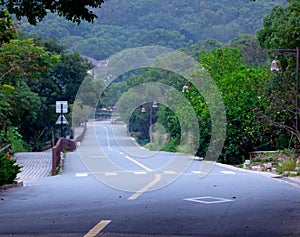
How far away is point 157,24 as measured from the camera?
14150 cm

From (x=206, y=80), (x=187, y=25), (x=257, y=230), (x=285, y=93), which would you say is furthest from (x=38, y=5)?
(x=187, y=25)

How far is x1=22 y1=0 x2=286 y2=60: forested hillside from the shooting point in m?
123

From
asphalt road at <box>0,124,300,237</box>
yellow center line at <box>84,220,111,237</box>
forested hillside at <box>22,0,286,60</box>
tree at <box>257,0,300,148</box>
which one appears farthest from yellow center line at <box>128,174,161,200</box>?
forested hillside at <box>22,0,286,60</box>

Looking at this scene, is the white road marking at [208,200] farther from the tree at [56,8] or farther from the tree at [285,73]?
the tree at [285,73]

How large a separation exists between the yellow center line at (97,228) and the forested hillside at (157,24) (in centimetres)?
10633

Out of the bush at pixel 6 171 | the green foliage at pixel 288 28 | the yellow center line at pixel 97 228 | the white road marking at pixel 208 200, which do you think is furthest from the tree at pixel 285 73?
the yellow center line at pixel 97 228

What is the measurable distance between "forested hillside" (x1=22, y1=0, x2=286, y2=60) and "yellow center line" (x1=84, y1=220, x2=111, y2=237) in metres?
106

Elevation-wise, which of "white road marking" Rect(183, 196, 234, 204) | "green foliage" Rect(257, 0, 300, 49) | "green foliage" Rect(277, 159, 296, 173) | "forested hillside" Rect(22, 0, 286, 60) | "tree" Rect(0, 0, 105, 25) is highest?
"forested hillside" Rect(22, 0, 286, 60)

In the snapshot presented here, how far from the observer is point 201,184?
1852cm

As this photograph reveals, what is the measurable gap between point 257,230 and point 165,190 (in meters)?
7.06

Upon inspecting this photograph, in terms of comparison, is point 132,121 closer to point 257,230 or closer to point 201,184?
point 201,184

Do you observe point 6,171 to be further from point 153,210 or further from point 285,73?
point 285,73

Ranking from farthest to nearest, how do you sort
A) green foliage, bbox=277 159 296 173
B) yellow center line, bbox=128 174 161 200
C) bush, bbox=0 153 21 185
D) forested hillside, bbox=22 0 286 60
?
forested hillside, bbox=22 0 286 60, green foliage, bbox=277 159 296 173, bush, bbox=0 153 21 185, yellow center line, bbox=128 174 161 200

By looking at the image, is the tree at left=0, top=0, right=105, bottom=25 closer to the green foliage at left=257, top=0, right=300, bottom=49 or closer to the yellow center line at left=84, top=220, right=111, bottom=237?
the yellow center line at left=84, top=220, right=111, bottom=237
